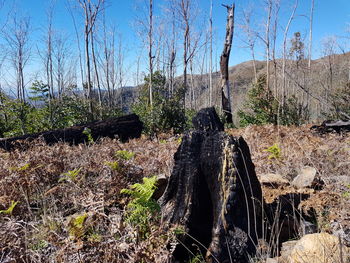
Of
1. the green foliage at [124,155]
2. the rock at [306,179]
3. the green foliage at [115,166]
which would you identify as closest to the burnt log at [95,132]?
the green foliage at [124,155]

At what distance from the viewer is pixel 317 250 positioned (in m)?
1.63

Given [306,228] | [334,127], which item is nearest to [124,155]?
[306,228]

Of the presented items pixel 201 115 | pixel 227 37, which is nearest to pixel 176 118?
pixel 227 37

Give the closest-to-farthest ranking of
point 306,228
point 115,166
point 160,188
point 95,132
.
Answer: point 306,228 < point 160,188 < point 115,166 < point 95,132

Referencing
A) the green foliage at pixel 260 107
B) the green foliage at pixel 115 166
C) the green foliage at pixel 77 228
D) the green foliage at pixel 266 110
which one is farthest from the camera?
the green foliage at pixel 260 107

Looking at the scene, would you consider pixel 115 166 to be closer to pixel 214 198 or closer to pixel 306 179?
pixel 214 198

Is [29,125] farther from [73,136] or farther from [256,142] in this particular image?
[256,142]

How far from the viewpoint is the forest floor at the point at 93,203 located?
1.67 metres

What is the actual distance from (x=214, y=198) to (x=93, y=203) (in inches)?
35.1

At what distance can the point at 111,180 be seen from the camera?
2783 millimetres

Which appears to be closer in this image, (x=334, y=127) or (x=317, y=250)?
(x=317, y=250)

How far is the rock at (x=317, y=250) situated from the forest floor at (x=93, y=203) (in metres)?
0.21

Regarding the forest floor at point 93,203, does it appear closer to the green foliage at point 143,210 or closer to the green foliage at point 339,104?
the green foliage at point 143,210

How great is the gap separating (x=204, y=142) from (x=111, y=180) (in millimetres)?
1228
